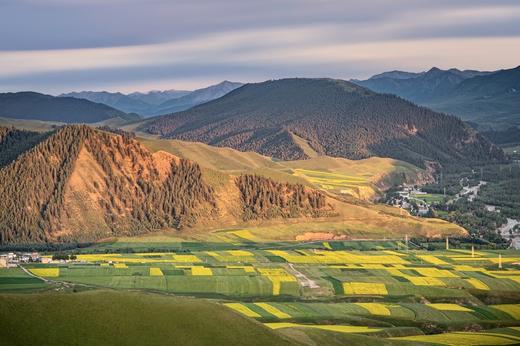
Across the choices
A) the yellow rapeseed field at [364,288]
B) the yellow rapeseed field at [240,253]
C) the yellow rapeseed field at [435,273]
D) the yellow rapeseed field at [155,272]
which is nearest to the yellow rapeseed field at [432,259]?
the yellow rapeseed field at [435,273]

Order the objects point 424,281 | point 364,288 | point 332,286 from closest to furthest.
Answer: point 364,288 < point 332,286 < point 424,281

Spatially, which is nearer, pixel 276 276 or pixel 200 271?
pixel 276 276

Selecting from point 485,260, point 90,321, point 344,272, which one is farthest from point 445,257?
point 90,321

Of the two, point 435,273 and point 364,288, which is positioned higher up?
point 435,273

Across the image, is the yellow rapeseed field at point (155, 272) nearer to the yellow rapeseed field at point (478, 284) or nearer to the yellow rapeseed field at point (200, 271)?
the yellow rapeseed field at point (200, 271)

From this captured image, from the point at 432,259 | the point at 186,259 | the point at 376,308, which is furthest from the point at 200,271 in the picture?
the point at 432,259

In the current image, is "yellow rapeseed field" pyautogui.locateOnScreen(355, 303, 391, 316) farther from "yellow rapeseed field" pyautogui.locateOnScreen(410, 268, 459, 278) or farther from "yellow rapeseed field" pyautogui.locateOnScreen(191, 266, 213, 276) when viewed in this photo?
"yellow rapeseed field" pyautogui.locateOnScreen(191, 266, 213, 276)

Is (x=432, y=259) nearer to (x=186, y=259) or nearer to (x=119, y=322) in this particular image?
(x=186, y=259)

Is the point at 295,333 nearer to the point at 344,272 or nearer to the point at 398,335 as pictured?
the point at 398,335

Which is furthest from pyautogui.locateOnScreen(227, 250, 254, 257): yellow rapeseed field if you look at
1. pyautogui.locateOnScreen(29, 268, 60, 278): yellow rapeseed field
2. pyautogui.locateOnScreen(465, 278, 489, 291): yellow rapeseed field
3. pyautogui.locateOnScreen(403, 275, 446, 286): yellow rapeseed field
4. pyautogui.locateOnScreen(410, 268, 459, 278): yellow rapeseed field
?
pyautogui.locateOnScreen(465, 278, 489, 291): yellow rapeseed field
